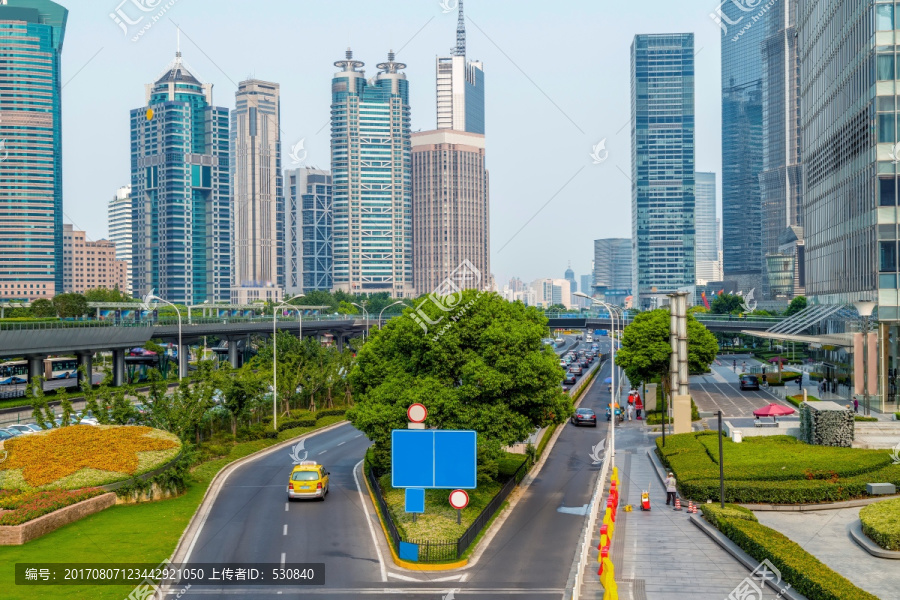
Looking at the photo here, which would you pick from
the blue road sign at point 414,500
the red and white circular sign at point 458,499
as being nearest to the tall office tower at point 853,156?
the red and white circular sign at point 458,499

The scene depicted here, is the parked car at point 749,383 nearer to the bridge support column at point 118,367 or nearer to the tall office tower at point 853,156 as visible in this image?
the tall office tower at point 853,156

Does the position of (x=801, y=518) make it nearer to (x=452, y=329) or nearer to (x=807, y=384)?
(x=452, y=329)

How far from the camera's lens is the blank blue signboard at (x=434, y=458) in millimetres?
29750

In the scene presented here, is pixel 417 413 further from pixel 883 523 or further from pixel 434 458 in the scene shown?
pixel 883 523

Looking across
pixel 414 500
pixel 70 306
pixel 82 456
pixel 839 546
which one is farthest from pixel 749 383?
pixel 70 306

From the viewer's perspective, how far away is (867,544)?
93.4 ft

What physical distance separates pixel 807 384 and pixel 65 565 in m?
70.3

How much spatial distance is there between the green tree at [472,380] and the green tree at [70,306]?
89.7 m

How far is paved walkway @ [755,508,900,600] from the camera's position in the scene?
24.8 m

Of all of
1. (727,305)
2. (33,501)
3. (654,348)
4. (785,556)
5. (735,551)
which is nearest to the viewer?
(785,556)

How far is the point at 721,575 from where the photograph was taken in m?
25.8

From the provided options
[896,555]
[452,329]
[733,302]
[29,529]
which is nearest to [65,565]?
[29,529]

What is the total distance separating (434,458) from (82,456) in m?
17.6

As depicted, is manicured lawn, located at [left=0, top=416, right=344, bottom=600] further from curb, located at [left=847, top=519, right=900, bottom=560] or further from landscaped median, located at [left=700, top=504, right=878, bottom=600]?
curb, located at [left=847, top=519, right=900, bottom=560]
